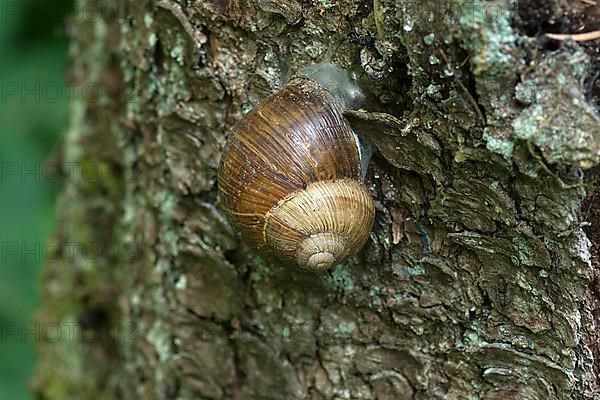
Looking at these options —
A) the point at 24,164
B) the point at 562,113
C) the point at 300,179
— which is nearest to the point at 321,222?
the point at 300,179

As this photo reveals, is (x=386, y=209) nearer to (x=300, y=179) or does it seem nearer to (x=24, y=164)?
(x=300, y=179)

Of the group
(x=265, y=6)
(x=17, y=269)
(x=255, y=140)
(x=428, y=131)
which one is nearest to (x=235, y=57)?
(x=265, y=6)

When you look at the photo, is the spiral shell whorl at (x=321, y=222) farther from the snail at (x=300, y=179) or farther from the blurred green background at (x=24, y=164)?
the blurred green background at (x=24, y=164)

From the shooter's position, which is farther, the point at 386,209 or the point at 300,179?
the point at 386,209

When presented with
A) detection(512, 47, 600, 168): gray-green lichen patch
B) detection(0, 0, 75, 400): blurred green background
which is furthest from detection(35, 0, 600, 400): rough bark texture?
detection(0, 0, 75, 400): blurred green background

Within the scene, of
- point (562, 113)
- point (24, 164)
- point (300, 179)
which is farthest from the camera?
point (24, 164)

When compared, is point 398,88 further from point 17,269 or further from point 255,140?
point 17,269

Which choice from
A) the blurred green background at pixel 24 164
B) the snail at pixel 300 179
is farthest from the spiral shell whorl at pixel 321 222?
the blurred green background at pixel 24 164

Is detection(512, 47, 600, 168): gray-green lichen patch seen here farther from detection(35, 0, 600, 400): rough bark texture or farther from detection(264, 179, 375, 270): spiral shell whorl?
detection(264, 179, 375, 270): spiral shell whorl
